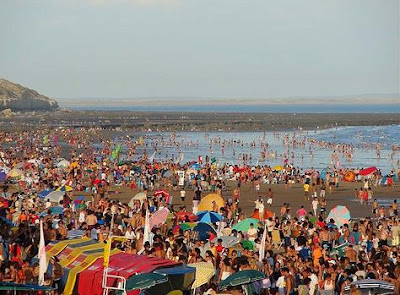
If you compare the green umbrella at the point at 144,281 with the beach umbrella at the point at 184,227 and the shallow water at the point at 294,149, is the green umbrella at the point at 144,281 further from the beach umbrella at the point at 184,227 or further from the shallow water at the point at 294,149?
the shallow water at the point at 294,149

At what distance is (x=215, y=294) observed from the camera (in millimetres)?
13523

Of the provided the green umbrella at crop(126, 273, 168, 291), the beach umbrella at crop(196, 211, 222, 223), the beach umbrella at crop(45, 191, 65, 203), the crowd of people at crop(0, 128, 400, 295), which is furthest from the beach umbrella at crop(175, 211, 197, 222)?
the green umbrella at crop(126, 273, 168, 291)

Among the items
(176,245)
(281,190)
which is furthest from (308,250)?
(281,190)

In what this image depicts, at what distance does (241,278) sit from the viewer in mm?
14320

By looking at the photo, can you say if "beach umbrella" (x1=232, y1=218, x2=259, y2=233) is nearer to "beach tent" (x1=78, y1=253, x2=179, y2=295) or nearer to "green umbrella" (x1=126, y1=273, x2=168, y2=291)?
"beach tent" (x1=78, y1=253, x2=179, y2=295)

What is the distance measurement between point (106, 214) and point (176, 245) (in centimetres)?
756

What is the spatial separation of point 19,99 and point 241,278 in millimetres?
142250

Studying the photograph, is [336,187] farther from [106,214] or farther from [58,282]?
[58,282]

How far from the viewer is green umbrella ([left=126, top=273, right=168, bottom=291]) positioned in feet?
45.2

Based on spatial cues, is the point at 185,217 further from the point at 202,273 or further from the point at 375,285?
the point at 375,285

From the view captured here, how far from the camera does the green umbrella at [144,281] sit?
1379 centimetres

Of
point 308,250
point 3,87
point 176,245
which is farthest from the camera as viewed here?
point 3,87

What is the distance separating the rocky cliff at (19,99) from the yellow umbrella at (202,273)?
13026 cm

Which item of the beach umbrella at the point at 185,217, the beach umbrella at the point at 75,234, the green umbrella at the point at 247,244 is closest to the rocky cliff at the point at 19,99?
the beach umbrella at the point at 185,217
